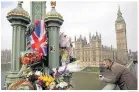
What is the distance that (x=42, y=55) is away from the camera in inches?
106

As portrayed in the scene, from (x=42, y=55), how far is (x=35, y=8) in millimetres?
588

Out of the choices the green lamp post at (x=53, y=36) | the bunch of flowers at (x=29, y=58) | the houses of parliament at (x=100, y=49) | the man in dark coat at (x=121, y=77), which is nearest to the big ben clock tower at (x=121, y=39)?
the houses of parliament at (x=100, y=49)

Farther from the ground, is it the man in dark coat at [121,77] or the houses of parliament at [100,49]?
the houses of parliament at [100,49]

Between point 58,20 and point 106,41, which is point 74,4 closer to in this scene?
point 58,20

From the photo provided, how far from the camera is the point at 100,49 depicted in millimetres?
2756

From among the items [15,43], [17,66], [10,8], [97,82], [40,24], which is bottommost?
[97,82]

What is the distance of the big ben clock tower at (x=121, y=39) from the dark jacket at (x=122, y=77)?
155 mm

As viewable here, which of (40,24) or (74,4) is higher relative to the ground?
(74,4)

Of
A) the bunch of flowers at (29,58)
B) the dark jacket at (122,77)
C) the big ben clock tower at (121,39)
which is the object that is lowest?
the dark jacket at (122,77)

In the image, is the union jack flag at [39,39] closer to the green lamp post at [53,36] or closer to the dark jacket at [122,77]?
the green lamp post at [53,36]

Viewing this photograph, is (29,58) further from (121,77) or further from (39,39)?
(121,77)

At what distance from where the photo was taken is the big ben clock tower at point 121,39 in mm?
2721

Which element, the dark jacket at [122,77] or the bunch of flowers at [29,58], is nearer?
the dark jacket at [122,77]

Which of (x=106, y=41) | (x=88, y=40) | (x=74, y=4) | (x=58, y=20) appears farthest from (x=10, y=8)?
(x=106, y=41)
